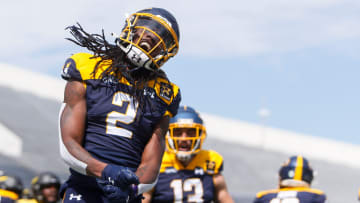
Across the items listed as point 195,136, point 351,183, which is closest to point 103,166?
point 195,136

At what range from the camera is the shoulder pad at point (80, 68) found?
2.93m

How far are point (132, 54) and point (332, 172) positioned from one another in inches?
928

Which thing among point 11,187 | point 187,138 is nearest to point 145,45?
point 187,138

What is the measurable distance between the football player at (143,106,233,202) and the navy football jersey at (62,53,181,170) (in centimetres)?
232

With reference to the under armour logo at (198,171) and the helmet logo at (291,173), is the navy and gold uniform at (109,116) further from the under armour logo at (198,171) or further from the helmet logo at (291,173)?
the helmet logo at (291,173)

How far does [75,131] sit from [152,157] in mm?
428

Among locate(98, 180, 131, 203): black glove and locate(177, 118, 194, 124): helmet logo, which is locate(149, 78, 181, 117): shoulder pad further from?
locate(177, 118, 194, 124): helmet logo

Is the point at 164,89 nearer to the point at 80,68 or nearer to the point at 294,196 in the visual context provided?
the point at 80,68

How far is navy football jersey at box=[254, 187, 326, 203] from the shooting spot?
203 inches

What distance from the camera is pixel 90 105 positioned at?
297 centimetres

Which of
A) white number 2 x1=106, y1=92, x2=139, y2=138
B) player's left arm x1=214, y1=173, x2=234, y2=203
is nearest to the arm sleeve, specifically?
white number 2 x1=106, y1=92, x2=139, y2=138

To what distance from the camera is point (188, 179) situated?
5.41 meters

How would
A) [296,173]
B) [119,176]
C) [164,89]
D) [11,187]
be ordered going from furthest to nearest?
[11,187]
[296,173]
[164,89]
[119,176]

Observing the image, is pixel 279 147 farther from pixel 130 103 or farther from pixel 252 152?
pixel 130 103
